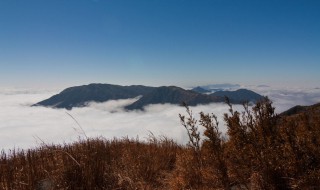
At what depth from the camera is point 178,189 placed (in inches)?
212

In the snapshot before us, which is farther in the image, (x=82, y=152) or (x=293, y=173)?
(x=82, y=152)

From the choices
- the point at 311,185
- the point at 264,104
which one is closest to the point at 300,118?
the point at 264,104

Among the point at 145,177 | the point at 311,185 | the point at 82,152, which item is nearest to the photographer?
the point at 311,185

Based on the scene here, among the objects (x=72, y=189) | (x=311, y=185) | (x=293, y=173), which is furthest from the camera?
(x=72, y=189)

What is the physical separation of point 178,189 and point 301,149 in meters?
2.22

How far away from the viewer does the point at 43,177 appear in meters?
5.18

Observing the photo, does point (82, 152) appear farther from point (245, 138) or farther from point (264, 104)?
point (264, 104)

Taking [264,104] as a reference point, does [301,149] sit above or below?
below

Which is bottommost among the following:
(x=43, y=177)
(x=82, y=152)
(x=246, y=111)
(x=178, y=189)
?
(x=178, y=189)

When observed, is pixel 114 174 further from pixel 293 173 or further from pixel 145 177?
pixel 293 173

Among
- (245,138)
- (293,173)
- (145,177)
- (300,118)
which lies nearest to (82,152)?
(145,177)

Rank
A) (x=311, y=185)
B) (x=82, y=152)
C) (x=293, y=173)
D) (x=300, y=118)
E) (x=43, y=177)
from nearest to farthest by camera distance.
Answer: (x=311, y=185)
(x=293, y=173)
(x=43, y=177)
(x=82, y=152)
(x=300, y=118)

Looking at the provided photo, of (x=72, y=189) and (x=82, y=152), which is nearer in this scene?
Result: (x=72, y=189)

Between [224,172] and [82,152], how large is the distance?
263 centimetres
